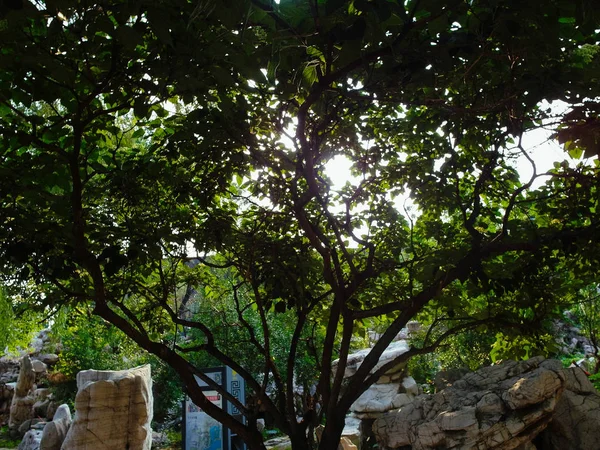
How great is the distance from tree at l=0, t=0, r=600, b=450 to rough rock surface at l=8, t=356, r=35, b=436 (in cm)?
1263

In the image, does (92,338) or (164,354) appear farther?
(92,338)

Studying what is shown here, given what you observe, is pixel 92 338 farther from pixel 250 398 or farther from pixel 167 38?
pixel 167 38

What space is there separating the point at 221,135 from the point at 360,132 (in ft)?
4.34

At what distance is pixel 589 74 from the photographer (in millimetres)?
2645

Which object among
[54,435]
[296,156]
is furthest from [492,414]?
[54,435]

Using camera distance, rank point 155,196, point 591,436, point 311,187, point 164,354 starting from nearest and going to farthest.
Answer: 1. point 311,187
2. point 164,354
3. point 155,196
4. point 591,436

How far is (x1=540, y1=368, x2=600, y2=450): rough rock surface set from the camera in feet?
20.6

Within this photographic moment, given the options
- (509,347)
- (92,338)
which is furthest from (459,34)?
(92,338)

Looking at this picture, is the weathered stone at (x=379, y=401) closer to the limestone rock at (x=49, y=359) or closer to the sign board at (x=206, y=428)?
the sign board at (x=206, y=428)

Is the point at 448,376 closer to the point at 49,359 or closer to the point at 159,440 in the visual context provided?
the point at 159,440

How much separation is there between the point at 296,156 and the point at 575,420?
492 cm

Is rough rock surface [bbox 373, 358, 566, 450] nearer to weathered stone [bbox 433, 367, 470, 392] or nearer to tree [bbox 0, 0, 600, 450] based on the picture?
tree [bbox 0, 0, 600, 450]

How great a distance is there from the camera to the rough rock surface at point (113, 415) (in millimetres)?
8961

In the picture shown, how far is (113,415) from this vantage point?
9156 millimetres
